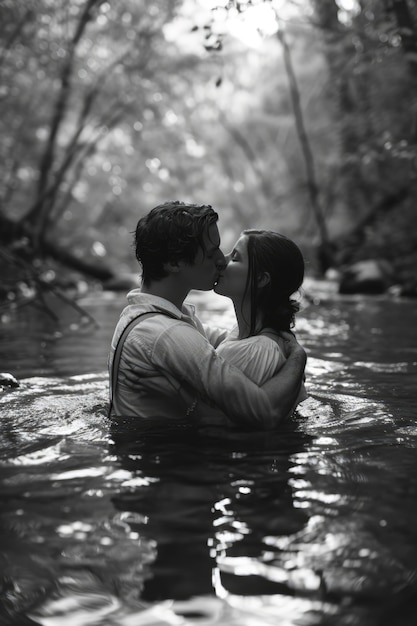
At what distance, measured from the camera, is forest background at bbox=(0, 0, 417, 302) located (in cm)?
1380

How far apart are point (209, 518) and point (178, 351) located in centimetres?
91

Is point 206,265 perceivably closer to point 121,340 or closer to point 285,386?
point 121,340

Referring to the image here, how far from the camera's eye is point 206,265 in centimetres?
334

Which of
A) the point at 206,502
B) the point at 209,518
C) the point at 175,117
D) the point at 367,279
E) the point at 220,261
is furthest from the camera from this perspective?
the point at 175,117

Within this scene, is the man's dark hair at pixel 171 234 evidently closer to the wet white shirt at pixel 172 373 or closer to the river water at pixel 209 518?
the wet white shirt at pixel 172 373

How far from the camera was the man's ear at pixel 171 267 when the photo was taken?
3252mm

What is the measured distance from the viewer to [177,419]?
11.4 feet

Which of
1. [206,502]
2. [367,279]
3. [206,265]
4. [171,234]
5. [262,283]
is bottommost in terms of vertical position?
[367,279]

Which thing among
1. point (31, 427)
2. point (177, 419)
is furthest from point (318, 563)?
point (31, 427)

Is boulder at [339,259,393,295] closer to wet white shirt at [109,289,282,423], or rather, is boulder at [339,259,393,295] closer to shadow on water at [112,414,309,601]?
shadow on water at [112,414,309,601]

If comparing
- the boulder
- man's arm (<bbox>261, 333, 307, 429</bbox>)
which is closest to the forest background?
the boulder

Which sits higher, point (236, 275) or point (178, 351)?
point (236, 275)

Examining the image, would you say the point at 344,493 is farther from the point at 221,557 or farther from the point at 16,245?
the point at 16,245

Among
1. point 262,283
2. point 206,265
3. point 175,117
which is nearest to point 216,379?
point 206,265
